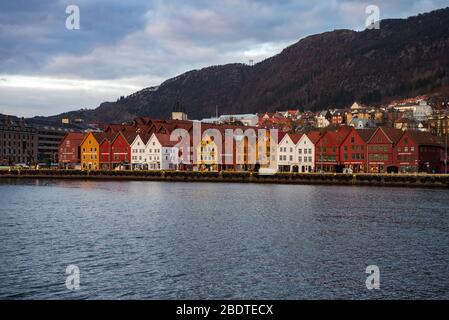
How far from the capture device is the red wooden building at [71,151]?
507ft

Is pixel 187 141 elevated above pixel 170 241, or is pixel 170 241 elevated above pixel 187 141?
pixel 187 141

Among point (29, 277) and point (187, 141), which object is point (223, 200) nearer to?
point (29, 277)

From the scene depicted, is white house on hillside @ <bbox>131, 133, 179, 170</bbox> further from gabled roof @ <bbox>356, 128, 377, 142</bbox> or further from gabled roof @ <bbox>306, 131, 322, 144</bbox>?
gabled roof @ <bbox>356, 128, 377, 142</bbox>

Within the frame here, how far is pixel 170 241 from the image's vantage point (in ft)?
120

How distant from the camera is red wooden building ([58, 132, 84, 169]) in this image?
15450cm

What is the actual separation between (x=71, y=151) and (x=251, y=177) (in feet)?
203

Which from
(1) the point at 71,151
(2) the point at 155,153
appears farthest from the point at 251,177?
(1) the point at 71,151

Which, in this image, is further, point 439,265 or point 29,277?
point 439,265

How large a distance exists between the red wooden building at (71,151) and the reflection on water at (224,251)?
9683 cm

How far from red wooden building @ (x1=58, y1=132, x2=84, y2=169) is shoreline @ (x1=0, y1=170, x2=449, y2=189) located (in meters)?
14.3

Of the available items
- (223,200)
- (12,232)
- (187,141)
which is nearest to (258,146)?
(187,141)

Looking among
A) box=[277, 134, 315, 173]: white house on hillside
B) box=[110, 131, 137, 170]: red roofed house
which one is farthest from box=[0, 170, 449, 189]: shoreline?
box=[277, 134, 315, 173]: white house on hillside
